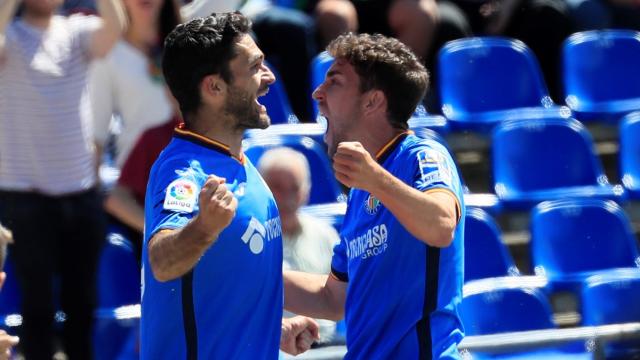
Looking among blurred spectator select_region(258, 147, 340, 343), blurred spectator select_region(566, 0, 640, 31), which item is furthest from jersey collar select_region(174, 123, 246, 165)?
blurred spectator select_region(566, 0, 640, 31)

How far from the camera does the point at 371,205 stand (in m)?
3.94

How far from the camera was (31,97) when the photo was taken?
5.66 m

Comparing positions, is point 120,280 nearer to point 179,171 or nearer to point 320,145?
point 320,145

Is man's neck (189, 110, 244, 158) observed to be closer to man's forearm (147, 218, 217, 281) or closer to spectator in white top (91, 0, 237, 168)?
man's forearm (147, 218, 217, 281)

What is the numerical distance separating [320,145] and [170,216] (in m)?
3.69

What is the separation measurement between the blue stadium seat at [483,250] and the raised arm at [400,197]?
2.78 metres

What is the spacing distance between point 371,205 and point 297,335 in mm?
482

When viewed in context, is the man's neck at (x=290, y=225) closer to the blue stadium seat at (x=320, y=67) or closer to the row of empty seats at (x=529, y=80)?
the blue stadium seat at (x=320, y=67)

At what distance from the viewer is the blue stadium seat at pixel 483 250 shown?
6414mm

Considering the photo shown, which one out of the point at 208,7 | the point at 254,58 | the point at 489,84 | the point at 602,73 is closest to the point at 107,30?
the point at 208,7

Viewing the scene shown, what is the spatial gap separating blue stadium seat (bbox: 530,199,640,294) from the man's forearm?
359 centimetres

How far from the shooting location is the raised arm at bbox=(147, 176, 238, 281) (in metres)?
3.28

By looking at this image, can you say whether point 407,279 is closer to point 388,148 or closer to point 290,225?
point 388,148

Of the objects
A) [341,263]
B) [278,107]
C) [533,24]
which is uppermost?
[533,24]
